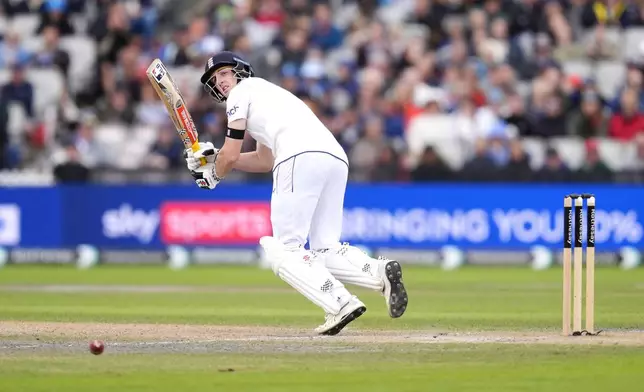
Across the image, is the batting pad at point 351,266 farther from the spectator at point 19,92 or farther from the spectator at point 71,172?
the spectator at point 19,92

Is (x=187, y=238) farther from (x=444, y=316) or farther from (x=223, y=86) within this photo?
(x=223, y=86)

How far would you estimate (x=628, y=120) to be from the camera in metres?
21.2

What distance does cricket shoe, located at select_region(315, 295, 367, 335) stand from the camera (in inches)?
391

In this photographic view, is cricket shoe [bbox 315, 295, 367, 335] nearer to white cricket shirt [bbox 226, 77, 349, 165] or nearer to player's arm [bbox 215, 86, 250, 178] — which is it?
white cricket shirt [bbox 226, 77, 349, 165]

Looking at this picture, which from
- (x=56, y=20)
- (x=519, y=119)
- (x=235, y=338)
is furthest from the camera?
(x=56, y=20)

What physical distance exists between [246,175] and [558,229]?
453 centimetres

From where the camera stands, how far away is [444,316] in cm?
1232

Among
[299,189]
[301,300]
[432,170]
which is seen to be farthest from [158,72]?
[432,170]

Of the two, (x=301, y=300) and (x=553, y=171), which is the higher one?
(x=553, y=171)

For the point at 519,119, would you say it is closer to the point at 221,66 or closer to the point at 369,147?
the point at 369,147

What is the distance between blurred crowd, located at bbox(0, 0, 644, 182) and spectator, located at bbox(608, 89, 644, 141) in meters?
0.02

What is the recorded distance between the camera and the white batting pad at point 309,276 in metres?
9.97

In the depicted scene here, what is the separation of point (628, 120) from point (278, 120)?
1195 centimetres

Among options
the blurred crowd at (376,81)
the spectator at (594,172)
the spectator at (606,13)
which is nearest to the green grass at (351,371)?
the spectator at (594,172)
